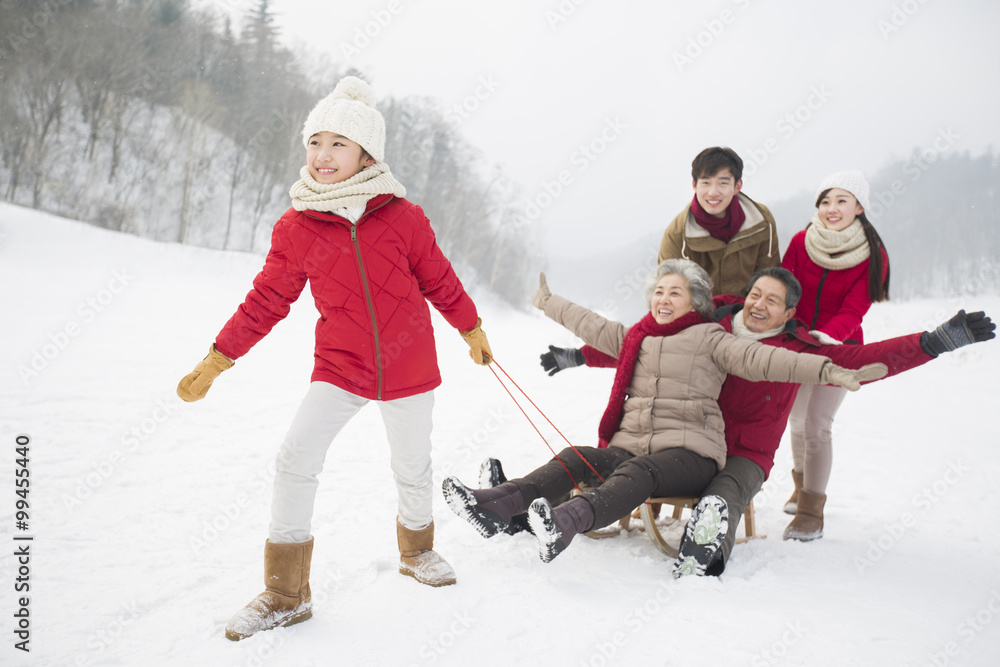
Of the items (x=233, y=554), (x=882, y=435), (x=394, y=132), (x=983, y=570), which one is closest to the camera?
(x=233, y=554)

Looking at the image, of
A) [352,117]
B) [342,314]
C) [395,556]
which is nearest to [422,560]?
[395,556]

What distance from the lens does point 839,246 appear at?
3.10m

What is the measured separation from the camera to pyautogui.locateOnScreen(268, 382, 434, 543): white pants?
2.03 meters

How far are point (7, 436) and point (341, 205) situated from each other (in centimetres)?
297

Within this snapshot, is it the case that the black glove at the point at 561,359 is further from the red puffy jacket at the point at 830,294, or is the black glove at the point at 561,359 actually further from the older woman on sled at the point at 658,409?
the red puffy jacket at the point at 830,294

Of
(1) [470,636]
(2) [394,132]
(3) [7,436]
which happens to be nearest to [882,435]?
(1) [470,636]

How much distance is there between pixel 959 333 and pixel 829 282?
92cm

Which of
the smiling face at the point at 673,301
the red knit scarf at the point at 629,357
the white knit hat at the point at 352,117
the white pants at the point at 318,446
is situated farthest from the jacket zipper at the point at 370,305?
the smiling face at the point at 673,301

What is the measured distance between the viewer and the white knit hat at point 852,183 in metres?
3.13

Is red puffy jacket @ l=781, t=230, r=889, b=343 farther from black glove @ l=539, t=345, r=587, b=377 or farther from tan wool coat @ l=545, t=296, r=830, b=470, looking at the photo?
black glove @ l=539, t=345, r=587, b=377

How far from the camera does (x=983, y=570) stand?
2.80 m

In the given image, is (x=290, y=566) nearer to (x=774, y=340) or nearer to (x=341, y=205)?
(x=341, y=205)

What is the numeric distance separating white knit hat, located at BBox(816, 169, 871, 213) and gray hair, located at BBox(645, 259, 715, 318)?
91 cm

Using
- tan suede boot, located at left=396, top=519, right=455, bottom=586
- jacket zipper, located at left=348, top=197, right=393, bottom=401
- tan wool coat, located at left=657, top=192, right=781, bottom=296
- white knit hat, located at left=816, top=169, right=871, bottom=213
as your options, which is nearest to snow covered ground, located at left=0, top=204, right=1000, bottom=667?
tan suede boot, located at left=396, top=519, right=455, bottom=586
